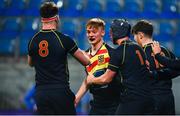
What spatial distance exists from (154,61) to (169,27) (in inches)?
338

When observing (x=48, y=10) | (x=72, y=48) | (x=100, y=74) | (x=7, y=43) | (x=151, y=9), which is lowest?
(x=7, y=43)

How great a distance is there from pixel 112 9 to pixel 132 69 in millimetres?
9705

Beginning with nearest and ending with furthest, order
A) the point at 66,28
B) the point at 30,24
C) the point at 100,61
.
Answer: the point at 100,61 → the point at 66,28 → the point at 30,24

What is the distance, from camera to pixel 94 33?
601 centimetres

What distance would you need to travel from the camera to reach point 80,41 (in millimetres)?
13453

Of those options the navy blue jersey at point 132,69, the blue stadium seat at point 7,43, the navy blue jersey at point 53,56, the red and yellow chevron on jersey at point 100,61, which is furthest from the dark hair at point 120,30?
the blue stadium seat at point 7,43

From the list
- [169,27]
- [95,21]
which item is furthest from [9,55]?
[95,21]

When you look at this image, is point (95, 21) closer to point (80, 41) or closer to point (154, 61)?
point (154, 61)

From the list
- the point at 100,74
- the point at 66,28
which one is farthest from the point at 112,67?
the point at 66,28

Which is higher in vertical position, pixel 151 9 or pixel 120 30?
pixel 120 30

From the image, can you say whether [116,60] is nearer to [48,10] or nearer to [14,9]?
[48,10]

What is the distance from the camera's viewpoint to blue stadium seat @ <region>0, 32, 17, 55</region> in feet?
45.5

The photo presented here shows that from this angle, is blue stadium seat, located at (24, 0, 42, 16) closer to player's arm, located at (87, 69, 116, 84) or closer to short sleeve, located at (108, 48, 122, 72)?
player's arm, located at (87, 69, 116, 84)

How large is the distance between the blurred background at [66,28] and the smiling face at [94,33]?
645cm
